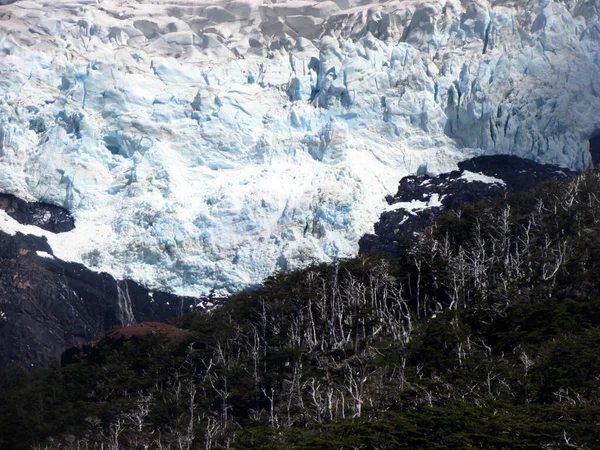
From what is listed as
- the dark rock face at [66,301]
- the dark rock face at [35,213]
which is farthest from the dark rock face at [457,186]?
the dark rock face at [35,213]

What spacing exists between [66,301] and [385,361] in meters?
57.9

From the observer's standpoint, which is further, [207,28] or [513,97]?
[207,28]

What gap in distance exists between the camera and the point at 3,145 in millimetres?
114188

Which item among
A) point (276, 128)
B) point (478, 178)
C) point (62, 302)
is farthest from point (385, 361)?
point (276, 128)

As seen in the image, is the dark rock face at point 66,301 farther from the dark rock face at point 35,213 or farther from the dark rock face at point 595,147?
the dark rock face at point 595,147

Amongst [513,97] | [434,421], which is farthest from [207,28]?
[434,421]

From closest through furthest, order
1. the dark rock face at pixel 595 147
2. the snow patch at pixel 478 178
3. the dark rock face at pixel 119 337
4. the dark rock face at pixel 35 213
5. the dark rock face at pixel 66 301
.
A: the dark rock face at pixel 119 337
the dark rock face at pixel 66 301
the snow patch at pixel 478 178
the dark rock face at pixel 595 147
the dark rock face at pixel 35 213

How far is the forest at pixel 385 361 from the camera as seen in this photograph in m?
39.3

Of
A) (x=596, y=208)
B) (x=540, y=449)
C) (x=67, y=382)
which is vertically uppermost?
(x=540, y=449)

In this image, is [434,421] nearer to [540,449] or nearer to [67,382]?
[540,449]

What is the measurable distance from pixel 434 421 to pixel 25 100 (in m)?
97.1

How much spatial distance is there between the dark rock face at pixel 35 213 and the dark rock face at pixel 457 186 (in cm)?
3760

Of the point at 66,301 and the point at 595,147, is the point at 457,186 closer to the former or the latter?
the point at 595,147

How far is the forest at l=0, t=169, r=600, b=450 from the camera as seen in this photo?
39344 mm
